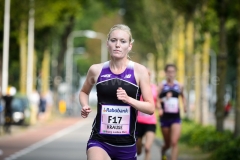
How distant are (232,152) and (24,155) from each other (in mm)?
7255

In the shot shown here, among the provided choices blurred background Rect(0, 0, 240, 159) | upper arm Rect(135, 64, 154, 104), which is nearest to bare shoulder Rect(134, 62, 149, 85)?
upper arm Rect(135, 64, 154, 104)

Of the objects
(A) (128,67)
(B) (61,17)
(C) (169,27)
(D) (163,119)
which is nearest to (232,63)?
(C) (169,27)

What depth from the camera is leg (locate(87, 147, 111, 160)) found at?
315 inches

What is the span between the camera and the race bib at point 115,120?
26.8 feet

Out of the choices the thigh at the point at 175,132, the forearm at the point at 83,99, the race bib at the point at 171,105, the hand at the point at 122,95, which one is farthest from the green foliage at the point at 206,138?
the hand at the point at 122,95

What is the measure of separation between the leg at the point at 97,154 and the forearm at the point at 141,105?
546 mm

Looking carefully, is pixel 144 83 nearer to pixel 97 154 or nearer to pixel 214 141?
pixel 97 154

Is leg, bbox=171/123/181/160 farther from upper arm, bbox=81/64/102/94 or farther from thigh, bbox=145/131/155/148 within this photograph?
upper arm, bbox=81/64/102/94

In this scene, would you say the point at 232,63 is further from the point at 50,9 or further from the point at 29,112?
the point at 29,112

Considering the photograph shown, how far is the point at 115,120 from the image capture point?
26.9 ft

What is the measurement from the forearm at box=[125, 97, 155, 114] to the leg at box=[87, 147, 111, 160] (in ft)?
1.79

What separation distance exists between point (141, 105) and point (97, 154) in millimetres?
618

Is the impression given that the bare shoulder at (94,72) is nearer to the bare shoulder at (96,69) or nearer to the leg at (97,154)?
the bare shoulder at (96,69)

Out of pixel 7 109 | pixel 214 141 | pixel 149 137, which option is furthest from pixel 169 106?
pixel 7 109
